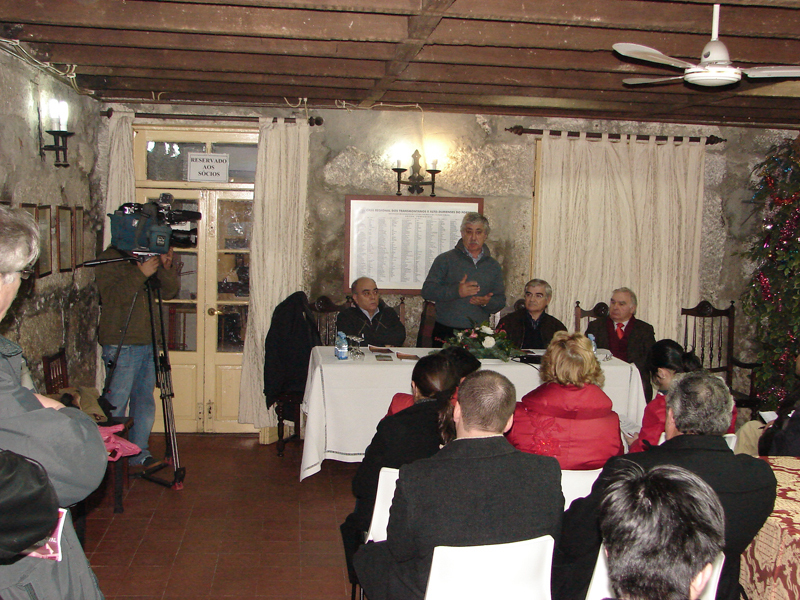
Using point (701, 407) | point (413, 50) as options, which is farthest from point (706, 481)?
point (413, 50)

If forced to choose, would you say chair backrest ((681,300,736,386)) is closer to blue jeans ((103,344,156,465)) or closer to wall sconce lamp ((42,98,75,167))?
blue jeans ((103,344,156,465))

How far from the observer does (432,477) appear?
1850mm

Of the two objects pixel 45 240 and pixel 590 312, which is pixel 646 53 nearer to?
pixel 590 312

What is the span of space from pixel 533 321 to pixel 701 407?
9.87ft

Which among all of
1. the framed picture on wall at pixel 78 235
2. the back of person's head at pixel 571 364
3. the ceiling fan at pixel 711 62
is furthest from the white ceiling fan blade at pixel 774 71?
the framed picture on wall at pixel 78 235

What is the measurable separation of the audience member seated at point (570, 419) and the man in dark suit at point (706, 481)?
0.57m

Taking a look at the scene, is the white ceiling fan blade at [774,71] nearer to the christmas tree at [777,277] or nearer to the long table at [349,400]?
the long table at [349,400]

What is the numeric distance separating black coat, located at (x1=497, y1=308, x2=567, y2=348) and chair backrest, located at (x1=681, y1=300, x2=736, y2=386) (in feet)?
4.11

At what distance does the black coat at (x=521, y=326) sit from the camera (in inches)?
204

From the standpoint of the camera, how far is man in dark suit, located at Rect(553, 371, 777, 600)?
197cm

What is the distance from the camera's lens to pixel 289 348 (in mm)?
5016

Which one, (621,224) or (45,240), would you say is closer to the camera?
(45,240)

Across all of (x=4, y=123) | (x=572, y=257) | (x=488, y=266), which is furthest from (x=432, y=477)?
(x=572, y=257)

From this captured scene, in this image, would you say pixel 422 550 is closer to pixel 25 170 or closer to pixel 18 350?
pixel 18 350
